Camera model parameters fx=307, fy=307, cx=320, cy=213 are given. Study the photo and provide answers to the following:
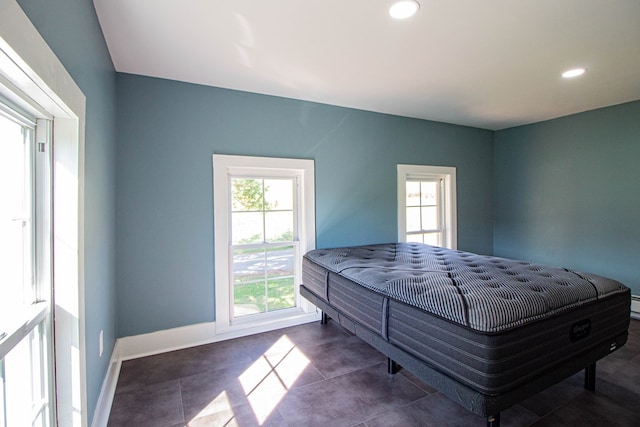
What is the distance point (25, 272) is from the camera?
120 centimetres

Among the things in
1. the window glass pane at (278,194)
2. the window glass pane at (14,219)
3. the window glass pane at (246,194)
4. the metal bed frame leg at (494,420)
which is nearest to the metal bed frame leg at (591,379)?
the metal bed frame leg at (494,420)

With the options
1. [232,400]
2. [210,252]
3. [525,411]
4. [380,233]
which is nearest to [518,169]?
[380,233]

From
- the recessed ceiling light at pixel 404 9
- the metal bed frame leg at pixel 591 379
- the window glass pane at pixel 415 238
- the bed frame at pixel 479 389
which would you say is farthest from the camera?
the window glass pane at pixel 415 238

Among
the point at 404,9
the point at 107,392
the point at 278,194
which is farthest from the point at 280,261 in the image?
the point at 404,9

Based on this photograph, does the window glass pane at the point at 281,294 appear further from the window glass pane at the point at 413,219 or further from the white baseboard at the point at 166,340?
the window glass pane at the point at 413,219

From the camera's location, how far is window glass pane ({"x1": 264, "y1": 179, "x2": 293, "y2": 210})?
125 inches

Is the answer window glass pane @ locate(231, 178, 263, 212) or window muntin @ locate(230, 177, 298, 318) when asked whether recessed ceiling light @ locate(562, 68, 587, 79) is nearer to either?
window muntin @ locate(230, 177, 298, 318)

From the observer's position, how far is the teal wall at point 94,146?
1.19 meters

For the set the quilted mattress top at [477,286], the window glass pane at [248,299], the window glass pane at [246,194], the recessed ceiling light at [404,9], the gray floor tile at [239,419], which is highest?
the recessed ceiling light at [404,9]

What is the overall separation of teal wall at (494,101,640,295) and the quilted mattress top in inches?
86.6

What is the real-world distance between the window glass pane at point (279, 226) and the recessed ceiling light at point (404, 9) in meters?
2.06

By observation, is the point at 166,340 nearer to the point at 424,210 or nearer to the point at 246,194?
the point at 246,194

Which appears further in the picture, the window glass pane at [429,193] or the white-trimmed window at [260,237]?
the window glass pane at [429,193]

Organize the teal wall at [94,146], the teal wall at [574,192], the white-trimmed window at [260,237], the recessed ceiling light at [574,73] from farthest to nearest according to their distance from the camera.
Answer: the teal wall at [574,192], the white-trimmed window at [260,237], the recessed ceiling light at [574,73], the teal wall at [94,146]
